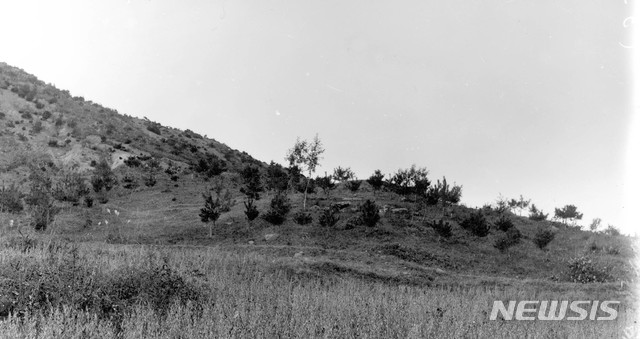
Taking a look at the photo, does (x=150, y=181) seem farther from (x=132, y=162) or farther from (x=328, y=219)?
(x=328, y=219)

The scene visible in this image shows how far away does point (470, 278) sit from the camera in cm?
1728

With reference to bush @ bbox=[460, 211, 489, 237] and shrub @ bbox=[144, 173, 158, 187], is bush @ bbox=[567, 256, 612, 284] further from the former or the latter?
shrub @ bbox=[144, 173, 158, 187]

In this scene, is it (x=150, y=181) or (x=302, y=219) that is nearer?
(x=302, y=219)

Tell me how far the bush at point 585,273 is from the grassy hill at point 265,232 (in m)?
0.13

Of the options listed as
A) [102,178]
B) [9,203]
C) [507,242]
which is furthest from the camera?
[102,178]

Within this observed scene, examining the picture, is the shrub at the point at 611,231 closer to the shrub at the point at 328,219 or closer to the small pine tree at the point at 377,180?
the small pine tree at the point at 377,180

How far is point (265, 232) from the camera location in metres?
24.4

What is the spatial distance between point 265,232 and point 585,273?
16875 millimetres

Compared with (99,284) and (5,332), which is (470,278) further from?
(5,332)

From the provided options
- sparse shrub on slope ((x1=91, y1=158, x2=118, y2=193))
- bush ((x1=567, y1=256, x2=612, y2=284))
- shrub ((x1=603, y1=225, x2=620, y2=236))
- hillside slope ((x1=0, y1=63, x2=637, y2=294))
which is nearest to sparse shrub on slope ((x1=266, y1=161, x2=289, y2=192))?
hillside slope ((x1=0, y1=63, x2=637, y2=294))

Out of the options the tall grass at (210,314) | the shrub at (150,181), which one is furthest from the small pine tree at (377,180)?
the tall grass at (210,314)

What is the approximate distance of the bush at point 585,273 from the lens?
19297 millimetres

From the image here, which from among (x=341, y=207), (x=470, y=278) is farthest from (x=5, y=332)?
(x=341, y=207)

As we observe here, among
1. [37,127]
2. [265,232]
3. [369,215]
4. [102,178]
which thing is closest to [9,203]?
[102,178]
